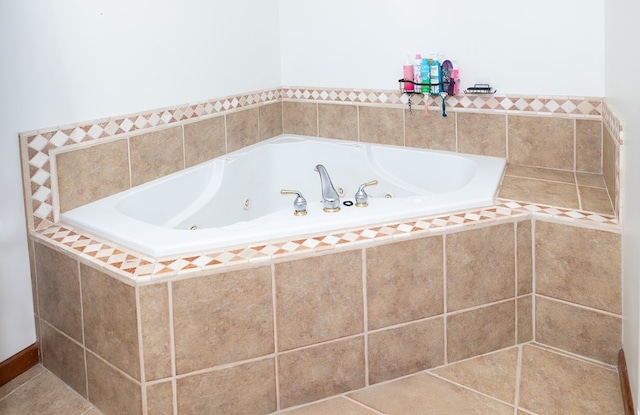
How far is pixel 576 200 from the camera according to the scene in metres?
2.19

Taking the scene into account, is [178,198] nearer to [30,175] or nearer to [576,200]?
[30,175]

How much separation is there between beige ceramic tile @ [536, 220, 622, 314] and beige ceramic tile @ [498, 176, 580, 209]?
158 mm

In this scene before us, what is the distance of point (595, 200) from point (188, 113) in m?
1.78

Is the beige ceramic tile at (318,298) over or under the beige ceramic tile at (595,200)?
Answer: under

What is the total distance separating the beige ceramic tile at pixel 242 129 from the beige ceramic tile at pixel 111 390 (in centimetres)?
145

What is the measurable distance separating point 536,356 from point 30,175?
1886mm

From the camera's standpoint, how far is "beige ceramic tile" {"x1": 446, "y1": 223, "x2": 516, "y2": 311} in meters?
1.96

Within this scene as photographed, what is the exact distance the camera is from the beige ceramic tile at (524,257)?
2.06 meters

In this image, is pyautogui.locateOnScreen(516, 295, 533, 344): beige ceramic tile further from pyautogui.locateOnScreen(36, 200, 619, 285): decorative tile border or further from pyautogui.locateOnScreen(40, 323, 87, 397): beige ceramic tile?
pyautogui.locateOnScreen(40, 323, 87, 397): beige ceramic tile

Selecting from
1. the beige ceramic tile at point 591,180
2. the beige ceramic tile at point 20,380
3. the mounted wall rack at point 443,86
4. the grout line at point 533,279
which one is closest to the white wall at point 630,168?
the grout line at point 533,279

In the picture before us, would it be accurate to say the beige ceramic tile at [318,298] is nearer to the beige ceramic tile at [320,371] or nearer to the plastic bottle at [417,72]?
the beige ceramic tile at [320,371]

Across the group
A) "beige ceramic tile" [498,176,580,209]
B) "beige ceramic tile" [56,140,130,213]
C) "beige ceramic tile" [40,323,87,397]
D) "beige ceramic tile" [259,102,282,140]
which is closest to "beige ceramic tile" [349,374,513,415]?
"beige ceramic tile" [498,176,580,209]

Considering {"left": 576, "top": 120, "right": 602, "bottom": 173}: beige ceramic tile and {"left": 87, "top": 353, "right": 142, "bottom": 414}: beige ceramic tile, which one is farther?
{"left": 576, "top": 120, "right": 602, "bottom": 173}: beige ceramic tile

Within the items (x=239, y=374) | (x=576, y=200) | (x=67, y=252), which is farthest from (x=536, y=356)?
(x=67, y=252)
